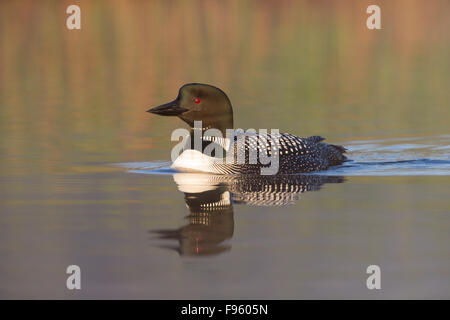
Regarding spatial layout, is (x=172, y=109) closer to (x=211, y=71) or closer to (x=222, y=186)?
(x=222, y=186)

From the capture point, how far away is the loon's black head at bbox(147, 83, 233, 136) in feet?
25.7

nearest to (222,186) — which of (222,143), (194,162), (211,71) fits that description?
(194,162)

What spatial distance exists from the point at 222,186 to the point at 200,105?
1011mm

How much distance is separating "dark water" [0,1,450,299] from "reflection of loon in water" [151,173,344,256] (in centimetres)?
2

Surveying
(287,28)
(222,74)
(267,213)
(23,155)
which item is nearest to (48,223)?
(267,213)

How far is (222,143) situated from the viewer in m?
7.86

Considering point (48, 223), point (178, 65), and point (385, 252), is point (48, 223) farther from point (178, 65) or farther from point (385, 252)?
point (178, 65)

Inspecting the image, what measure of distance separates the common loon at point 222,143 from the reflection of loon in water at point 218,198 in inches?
5.1

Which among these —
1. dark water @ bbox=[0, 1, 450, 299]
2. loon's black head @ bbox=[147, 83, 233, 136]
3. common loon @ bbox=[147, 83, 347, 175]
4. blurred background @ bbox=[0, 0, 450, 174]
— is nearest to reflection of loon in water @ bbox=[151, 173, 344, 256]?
dark water @ bbox=[0, 1, 450, 299]

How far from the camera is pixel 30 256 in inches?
192

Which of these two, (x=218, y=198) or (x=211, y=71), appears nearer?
(x=218, y=198)

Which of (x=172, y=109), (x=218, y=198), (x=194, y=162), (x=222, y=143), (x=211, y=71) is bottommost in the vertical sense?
(x=218, y=198)

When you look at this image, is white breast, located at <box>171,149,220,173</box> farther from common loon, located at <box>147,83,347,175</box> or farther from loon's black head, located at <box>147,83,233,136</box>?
loon's black head, located at <box>147,83,233,136</box>
